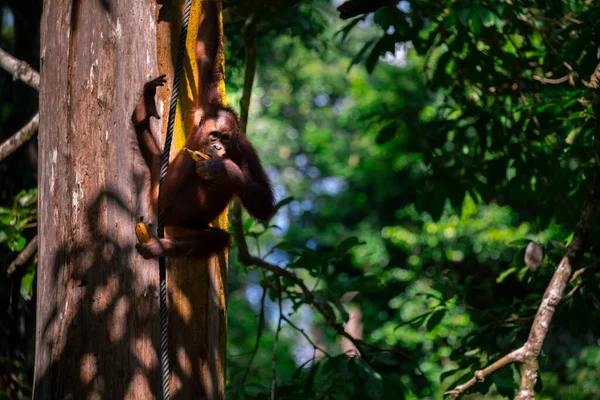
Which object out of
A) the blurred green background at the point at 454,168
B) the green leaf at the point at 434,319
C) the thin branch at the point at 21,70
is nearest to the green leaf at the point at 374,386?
the blurred green background at the point at 454,168

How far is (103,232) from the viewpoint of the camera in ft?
8.59

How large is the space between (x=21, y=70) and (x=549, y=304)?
2.69 meters

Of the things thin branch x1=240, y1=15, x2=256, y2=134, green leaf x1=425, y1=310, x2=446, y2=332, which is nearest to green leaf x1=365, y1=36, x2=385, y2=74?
thin branch x1=240, y1=15, x2=256, y2=134

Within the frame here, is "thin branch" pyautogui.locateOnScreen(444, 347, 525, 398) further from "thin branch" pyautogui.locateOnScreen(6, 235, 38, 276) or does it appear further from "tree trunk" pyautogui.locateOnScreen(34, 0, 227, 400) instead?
"thin branch" pyautogui.locateOnScreen(6, 235, 38, 276)

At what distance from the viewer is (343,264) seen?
47.3 feet

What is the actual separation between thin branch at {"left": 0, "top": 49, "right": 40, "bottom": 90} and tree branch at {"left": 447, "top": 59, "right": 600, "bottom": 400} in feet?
7.66

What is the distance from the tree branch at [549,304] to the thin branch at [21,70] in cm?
233

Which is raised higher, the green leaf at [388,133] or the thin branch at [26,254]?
the green leaf at [388,133]

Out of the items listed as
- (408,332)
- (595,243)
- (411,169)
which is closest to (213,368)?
(595,243)

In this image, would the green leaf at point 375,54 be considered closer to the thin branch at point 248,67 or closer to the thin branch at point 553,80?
the thin branch at point 248,67

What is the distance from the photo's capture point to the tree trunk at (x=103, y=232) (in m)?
2.54

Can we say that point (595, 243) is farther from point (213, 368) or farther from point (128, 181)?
point (128, 181)

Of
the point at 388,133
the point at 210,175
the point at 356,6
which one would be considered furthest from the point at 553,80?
the point at 210,175

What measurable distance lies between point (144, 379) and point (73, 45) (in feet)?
3.89
